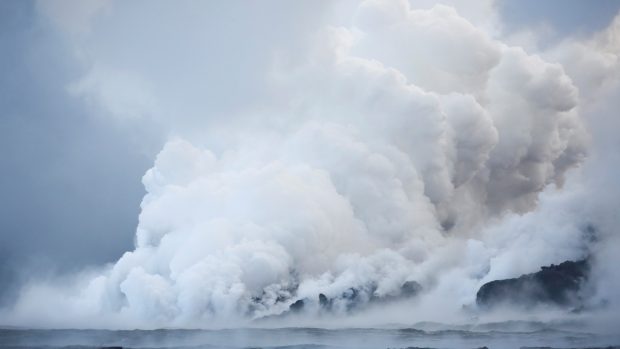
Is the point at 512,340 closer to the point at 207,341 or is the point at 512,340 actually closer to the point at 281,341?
the point at 281,341

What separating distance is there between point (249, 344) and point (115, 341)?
5389 cm

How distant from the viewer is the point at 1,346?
183 meters

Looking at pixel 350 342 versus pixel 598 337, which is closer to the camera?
pixel 598 337

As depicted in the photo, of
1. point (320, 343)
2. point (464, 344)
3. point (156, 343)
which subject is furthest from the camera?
point (156, 343)

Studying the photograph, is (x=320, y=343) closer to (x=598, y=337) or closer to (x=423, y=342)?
(x=423, y=342)

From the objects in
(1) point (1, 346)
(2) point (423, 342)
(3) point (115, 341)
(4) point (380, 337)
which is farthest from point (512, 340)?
(1) point (1, 346)

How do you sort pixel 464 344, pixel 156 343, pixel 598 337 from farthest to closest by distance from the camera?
pixel 156 343 → pixel 464 344 → pixel 598 337

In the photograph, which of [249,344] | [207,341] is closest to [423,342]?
[249,344]

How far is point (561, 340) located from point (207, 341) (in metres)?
102

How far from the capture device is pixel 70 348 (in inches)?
6757

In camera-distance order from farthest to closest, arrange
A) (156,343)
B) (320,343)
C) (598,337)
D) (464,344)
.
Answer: (156,343) → (320,343) → (464,344) → (598,337)

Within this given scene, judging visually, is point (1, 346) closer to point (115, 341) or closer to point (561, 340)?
point (115, 341)

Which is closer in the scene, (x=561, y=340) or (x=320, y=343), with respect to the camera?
(x=561, y=340)

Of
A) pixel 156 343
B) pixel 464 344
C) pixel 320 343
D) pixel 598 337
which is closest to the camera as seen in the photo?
pixel 598 337
